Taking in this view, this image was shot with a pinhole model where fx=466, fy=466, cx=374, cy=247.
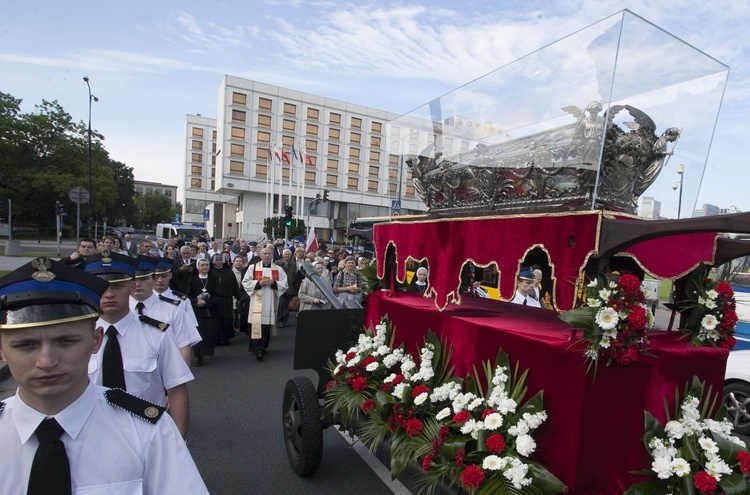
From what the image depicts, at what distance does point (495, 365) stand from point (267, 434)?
333cm

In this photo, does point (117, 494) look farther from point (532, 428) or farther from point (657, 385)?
point (657, 385)

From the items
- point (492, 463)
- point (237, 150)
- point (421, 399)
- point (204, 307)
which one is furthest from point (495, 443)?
point (237, 150)

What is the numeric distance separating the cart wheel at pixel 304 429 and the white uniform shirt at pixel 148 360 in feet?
4.69

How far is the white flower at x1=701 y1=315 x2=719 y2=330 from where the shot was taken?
270cm

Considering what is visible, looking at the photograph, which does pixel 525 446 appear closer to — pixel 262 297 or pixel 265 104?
pixel 262 297

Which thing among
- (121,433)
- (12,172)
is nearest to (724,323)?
(121,433)

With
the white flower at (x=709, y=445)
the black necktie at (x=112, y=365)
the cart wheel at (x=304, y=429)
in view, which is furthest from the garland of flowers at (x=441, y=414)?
the black necktie at (x=112, y=365)

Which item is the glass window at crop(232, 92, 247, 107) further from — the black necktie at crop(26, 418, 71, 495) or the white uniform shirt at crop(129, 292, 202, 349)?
the black necktie at crop(26, 418, 71, 495)

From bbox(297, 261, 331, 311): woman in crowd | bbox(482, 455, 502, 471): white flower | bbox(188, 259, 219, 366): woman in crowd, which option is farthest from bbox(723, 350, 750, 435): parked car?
bbox(188, 259, 219, 366): woman in crowd

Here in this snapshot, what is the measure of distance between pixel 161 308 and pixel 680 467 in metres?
3.52

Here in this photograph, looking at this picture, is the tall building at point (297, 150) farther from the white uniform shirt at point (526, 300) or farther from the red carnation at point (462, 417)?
the red carnation at point (462, 417)

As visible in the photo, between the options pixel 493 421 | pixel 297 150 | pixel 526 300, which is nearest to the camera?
pixel 493 421

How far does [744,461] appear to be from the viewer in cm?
220

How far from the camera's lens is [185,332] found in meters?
3.71
